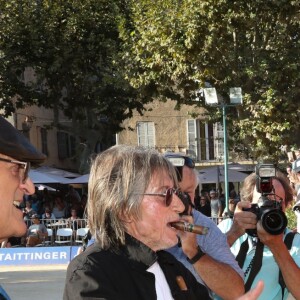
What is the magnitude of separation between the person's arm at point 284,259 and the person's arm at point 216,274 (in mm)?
371

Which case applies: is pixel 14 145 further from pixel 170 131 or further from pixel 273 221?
pixel 170 131

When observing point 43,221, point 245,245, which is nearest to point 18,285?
point 43,221

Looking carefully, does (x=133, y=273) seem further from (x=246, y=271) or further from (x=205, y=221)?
(x=246, y=271)

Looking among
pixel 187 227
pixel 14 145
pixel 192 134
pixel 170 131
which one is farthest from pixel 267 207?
pixel 170 131

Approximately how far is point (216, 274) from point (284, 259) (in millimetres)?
581

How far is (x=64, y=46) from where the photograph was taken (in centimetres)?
3117

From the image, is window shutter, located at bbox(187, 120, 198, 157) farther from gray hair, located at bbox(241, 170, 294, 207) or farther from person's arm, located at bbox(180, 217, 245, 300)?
person's arm, located at bbox(180, 217, 245, 300)

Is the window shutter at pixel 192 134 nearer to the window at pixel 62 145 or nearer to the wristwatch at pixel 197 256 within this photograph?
the window at pixel 62 145

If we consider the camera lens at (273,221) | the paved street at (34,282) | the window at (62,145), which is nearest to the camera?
the camera lens at (273,221)

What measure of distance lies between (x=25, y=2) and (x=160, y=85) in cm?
885

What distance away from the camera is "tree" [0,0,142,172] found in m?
30.9

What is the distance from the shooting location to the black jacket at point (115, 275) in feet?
8.83

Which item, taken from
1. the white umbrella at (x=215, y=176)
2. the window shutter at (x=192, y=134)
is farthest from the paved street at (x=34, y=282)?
the window shutter at (x=192, y=134)

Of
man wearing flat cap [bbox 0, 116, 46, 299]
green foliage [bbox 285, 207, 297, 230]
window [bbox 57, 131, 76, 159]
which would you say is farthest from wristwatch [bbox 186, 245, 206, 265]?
window [bbox 57, 131, 76, 159]
